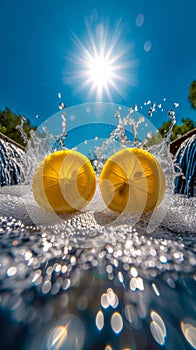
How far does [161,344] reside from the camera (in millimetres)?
451

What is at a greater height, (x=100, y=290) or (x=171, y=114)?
(x=171, y=114)

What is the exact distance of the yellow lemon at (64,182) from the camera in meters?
1.37


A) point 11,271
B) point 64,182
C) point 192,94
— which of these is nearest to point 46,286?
point 11,271

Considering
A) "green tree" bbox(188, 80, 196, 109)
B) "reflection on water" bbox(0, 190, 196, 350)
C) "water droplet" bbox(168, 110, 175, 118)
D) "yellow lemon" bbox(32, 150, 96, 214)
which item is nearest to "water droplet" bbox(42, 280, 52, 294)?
"reflection on water" bbox(0, 190, 196, 350)

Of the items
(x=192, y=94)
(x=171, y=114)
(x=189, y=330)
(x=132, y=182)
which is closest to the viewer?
(x=189, y=330)

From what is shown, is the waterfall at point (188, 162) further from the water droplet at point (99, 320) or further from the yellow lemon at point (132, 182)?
the water droplet at point (99, 320)

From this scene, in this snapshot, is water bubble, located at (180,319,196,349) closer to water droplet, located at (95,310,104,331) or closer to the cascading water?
the cascading water

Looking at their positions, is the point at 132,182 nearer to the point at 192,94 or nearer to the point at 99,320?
the point at 99,320

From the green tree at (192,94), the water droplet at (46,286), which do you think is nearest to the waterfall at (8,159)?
the water droplet at (46,286)

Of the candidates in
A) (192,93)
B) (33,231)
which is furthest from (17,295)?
(192,93)

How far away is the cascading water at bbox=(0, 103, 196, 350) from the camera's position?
46cm

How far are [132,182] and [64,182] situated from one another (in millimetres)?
442

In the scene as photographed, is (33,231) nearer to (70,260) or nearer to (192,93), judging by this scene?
(70,260)

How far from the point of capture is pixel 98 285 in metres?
0.64
